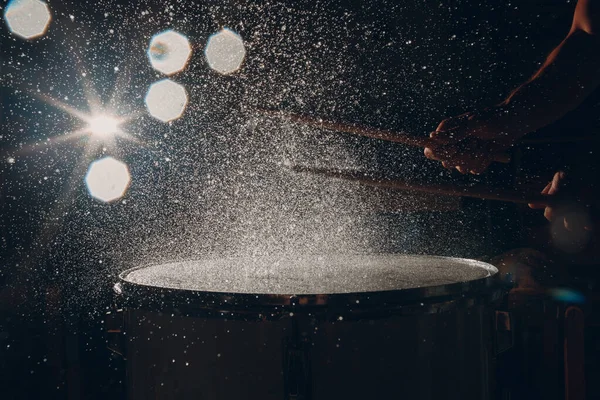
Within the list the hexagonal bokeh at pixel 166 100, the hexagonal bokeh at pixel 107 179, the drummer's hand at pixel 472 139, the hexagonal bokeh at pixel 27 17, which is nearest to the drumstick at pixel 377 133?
the drummer's hand at pixel 472 139

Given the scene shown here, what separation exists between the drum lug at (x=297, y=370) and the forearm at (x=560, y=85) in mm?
1448

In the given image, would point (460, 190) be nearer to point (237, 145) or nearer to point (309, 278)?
point (309, 278)

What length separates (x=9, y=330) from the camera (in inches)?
115

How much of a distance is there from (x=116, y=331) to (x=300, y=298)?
29.9 inches

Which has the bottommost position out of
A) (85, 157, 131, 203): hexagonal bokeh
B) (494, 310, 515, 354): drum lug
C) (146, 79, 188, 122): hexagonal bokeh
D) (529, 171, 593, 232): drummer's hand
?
(494, 310, 515, 354): drum lug

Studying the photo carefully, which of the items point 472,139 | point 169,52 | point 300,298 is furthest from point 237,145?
point 300,298

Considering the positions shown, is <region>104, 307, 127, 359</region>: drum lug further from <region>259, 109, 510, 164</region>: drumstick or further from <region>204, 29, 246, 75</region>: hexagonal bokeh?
<region>204, 29, 246, 75</region>: hexagonal bokeh

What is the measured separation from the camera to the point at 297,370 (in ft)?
3.82

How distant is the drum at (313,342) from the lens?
3.90 feet

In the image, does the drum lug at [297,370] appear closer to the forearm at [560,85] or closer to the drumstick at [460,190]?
the drumstick at [460,190]

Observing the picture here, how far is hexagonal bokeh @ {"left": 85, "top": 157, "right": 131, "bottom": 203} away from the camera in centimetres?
325

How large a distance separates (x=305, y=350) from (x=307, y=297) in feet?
0.44

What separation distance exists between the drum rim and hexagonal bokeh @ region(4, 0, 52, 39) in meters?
2.60

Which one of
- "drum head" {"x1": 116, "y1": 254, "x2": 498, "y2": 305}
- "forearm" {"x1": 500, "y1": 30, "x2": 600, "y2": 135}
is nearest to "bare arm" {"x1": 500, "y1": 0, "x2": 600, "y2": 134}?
"forearm" {"x1": 500, "y1": 30, "x2": 600, "y2": 135}
